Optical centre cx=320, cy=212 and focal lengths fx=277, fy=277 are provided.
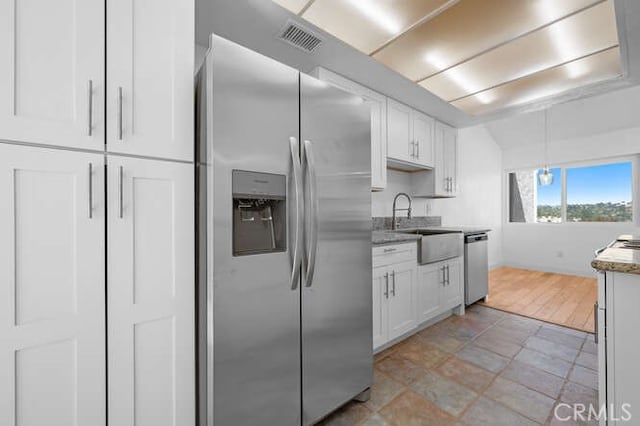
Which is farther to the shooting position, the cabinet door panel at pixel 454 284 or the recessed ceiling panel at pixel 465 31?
the cabinet door panel at pixel 454 284

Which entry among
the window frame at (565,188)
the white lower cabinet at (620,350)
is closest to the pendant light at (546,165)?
the window frame at (565,188)

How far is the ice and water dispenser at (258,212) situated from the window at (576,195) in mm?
6168

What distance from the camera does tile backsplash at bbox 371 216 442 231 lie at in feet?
10.4

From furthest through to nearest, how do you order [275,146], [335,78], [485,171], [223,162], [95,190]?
[485,171] → [335,78] → [275,146] → [223,162] → [95,190]

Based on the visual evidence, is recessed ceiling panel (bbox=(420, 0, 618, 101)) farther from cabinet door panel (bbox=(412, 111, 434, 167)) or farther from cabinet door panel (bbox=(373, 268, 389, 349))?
cabinet door panel (bbox=(373, 268, 389, 349))

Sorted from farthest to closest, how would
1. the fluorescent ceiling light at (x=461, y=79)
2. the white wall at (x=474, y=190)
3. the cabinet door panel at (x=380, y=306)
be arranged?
the white wall at (x=474, y=190)
the fluorescent ceiling light at (x=461, y=79)
the cabinet door panel at (x=380, y=306)

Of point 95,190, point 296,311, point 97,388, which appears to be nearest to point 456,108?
point 296,311

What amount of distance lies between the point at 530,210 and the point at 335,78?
5476mm

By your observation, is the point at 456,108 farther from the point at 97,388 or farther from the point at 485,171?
the point at 97,388

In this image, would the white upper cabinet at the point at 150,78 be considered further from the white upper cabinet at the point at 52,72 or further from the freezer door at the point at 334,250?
the freezer door at the point at 334,250

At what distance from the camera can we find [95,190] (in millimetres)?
1009

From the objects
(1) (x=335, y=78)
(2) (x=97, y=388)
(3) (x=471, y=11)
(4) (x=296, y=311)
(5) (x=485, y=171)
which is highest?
(3) (x=471, y=11)

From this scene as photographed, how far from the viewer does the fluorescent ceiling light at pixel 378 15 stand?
1738 millimetres

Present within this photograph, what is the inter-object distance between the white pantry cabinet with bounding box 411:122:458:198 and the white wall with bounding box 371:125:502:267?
0.51ft
